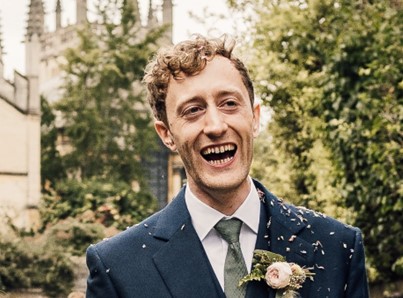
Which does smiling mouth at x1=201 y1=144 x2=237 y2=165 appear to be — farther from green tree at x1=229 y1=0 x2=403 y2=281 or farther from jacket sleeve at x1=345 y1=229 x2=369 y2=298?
green tree at x1=229 y1=0 x2=403 y2=281

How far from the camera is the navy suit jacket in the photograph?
3264 millimetres

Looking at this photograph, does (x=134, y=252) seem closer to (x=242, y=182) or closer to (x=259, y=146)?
(x=242, y=182)

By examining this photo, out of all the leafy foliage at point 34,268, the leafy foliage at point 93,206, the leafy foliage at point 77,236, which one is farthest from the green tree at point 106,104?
the leafy foliage at point 34,268

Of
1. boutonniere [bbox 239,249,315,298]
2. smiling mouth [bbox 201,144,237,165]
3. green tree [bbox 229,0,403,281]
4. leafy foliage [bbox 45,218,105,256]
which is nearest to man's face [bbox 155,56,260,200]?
smiling mouth [bbox 201,144,237,165]

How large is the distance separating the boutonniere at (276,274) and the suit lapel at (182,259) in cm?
12

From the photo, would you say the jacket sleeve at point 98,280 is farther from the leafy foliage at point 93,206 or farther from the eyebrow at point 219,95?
the leafy foliage at point 93,206

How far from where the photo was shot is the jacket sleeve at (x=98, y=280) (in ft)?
10.8

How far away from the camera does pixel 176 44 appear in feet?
10.9

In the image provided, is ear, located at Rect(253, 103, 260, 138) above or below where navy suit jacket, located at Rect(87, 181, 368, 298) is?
above

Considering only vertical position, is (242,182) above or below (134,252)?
above

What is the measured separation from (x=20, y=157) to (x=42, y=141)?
18.4 feet

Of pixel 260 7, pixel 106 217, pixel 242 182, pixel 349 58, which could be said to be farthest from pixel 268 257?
pixel 106 217

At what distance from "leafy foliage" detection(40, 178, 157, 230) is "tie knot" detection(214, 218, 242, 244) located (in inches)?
707

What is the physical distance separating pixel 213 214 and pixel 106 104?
3635 centimetres
